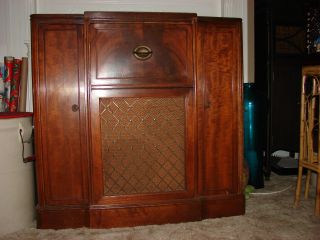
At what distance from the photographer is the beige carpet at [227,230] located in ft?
5.43

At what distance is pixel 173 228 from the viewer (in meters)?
1.76

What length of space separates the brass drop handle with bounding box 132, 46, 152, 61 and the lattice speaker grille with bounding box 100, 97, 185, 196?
23cm

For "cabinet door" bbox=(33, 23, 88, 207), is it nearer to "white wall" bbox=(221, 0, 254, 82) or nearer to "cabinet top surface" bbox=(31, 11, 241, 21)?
"cabinet top surface" bbox=(31, 11, 241, 21)

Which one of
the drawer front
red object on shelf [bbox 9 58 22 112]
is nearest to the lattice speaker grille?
the drawer front

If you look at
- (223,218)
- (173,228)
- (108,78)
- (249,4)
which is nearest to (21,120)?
(108,78)

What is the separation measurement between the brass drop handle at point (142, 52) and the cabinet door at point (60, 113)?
295 mm

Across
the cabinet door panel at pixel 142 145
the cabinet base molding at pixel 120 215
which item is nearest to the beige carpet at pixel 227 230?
the cabinet base molding at pixel 120 215

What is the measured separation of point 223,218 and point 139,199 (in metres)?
0.51

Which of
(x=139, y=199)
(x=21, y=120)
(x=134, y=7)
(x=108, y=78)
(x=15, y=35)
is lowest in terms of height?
(x=139, y=199)

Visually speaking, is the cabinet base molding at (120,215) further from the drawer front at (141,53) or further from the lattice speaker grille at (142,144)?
the drawer front at (141,53)

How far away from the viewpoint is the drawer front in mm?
1729

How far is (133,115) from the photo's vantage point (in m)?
1.80

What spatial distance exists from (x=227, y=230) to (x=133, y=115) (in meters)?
0.80

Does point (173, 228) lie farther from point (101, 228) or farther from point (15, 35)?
point (15, 35)
